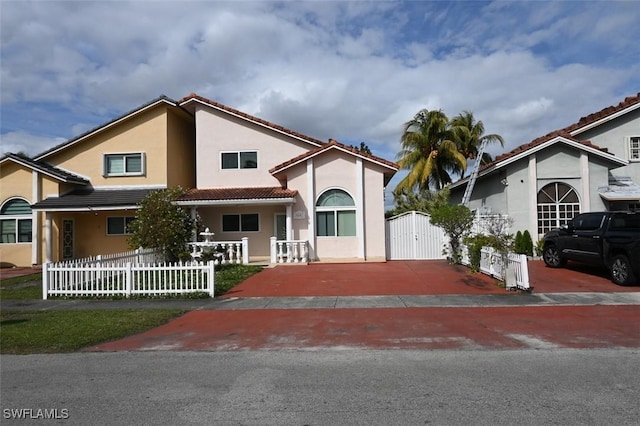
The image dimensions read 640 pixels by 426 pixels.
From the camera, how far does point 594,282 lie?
12656 mm

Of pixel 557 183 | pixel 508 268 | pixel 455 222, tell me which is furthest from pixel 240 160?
pixel 557 183

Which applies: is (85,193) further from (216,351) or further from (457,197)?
(457,197)

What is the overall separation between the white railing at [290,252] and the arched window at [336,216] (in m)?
0.99

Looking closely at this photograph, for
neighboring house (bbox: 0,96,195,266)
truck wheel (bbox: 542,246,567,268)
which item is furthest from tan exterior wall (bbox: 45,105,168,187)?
truck wheel (bbox: 542,246,567,268)

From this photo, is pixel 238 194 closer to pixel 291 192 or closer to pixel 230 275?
pixel 291 192

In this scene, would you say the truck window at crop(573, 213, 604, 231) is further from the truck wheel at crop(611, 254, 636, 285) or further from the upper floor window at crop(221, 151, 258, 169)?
the upper floor window at crop(221, 151, 258, 169)

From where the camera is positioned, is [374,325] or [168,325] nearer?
[374,325]

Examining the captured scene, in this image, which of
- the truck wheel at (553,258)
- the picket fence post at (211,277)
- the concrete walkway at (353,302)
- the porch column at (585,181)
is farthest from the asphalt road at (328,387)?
the porch column at (585,181)

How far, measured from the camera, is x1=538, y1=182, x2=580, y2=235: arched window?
60.9 feet

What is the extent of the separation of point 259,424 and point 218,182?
17833 millimetres

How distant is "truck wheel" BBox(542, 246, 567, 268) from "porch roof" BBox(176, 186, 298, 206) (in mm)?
9529

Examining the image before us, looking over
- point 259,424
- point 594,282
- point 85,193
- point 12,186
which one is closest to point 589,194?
point 594,282

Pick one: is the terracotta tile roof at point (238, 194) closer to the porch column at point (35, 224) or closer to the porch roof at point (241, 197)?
the porch roof at point (241, 197)

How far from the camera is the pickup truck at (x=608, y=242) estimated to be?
38.6 ft
